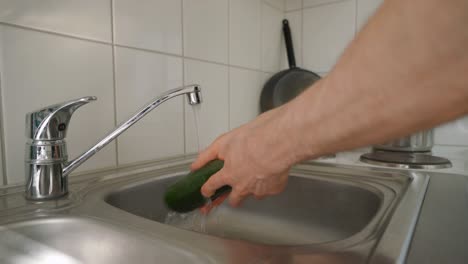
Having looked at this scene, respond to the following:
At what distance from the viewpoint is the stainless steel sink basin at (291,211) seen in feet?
1.80

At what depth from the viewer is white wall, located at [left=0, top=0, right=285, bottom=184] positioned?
1.56ft

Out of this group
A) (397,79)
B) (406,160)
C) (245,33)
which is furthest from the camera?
(245,33)

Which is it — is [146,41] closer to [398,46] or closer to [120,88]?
[120,88]

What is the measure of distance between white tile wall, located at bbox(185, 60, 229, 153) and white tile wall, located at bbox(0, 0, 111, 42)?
0.23 metres

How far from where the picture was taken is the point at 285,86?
43.7 inches

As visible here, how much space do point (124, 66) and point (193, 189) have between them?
0.33 meters

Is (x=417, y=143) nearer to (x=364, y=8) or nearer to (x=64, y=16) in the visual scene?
(x=364, y=8)

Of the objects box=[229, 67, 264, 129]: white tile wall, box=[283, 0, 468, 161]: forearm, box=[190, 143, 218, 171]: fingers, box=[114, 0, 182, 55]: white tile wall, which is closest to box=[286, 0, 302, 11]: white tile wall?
box=[229, 67, 264, 129]: white tile wall

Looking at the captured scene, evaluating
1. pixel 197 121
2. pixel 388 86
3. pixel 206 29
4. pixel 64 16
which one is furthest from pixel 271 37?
pixel 388 86

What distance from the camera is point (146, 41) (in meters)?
0.67

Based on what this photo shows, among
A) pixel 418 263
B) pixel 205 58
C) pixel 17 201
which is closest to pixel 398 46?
pixel 418 263

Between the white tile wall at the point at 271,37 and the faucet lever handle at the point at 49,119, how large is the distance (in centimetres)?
81

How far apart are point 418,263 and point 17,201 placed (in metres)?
0.50

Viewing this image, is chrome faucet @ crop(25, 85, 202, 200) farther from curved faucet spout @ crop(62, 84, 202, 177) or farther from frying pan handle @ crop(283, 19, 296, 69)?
frying pan handle @ crop(283, 19, 296, 69)
